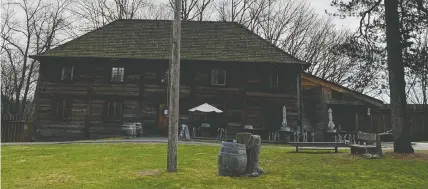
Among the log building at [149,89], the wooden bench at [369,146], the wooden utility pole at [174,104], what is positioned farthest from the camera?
the log building at [149,89]

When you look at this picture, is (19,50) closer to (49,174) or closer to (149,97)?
(149,97)

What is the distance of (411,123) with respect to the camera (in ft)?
86.1

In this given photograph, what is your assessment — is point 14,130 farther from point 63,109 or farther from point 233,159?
point 233,159

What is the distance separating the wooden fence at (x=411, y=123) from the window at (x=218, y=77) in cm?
1034

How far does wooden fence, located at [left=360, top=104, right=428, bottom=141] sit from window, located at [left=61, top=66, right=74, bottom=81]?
2099cm

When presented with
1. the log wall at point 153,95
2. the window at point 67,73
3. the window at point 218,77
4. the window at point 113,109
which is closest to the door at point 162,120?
the log wall at point 153,95

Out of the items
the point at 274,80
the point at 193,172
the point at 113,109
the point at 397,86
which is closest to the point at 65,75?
the point at 113,109

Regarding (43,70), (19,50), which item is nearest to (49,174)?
(43,70)

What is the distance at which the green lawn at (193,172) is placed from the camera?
846 centimetres

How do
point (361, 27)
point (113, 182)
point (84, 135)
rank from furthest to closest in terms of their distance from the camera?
point (84, 135), point (361, 27), point (113, 182)

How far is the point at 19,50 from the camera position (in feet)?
124

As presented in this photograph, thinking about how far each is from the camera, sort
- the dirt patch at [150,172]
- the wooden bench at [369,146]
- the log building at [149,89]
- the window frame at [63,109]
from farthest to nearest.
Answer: the window frame at [63,109] < the log building at [149,89] < the wooden bench at [369,146] < the dirt patch at [150,172]

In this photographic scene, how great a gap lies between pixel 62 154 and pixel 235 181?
803 cm

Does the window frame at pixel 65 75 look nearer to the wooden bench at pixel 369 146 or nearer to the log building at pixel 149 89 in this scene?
the log building at pixel 149 89
